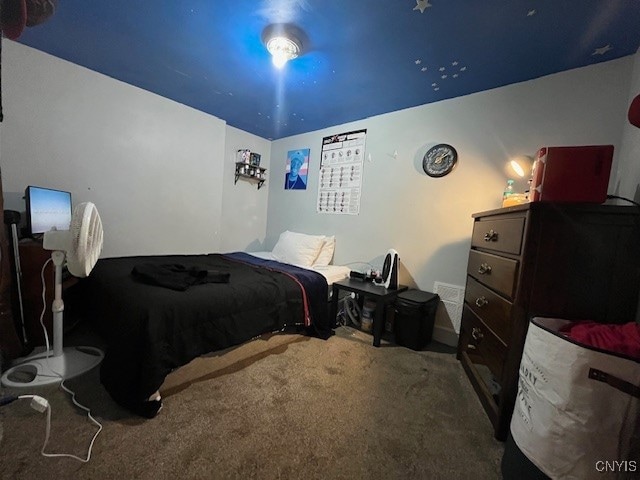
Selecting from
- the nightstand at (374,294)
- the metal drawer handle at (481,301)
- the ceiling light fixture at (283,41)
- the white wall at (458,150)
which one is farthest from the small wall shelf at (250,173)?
the metal drawer handle at (481,301)

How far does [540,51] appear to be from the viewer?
1563 millimetres

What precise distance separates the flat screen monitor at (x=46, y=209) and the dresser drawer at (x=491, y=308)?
2.65 meters

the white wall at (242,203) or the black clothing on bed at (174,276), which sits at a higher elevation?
the white wall at (242,203)

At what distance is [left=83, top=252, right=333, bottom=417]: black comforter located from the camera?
1219 mm

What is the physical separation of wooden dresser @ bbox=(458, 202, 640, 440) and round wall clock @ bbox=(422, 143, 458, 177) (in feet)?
3.39

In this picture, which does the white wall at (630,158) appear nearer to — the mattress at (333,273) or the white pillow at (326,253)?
the mattress at (333,273)

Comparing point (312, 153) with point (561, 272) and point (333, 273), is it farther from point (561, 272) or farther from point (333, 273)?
point (561, 272)

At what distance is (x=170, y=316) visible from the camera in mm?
1300

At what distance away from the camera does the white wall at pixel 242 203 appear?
3.39 metres

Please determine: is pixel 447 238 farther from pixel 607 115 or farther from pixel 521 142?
pixel 607 115

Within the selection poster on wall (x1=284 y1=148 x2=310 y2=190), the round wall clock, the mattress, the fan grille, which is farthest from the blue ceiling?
the mattress

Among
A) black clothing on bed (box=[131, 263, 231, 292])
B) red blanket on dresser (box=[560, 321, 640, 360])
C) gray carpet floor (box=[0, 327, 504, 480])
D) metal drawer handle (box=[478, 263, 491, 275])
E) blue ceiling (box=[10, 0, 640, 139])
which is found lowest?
gray carpet floor (box=[0, 327, 504, 480])

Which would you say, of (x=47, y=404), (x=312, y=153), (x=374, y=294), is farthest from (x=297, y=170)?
(x=47, y=404)

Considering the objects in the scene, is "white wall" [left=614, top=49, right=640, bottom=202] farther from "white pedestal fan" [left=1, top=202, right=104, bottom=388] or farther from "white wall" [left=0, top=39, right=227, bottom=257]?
"white wall" [left=0, top=39, right=227, bottom=257]
